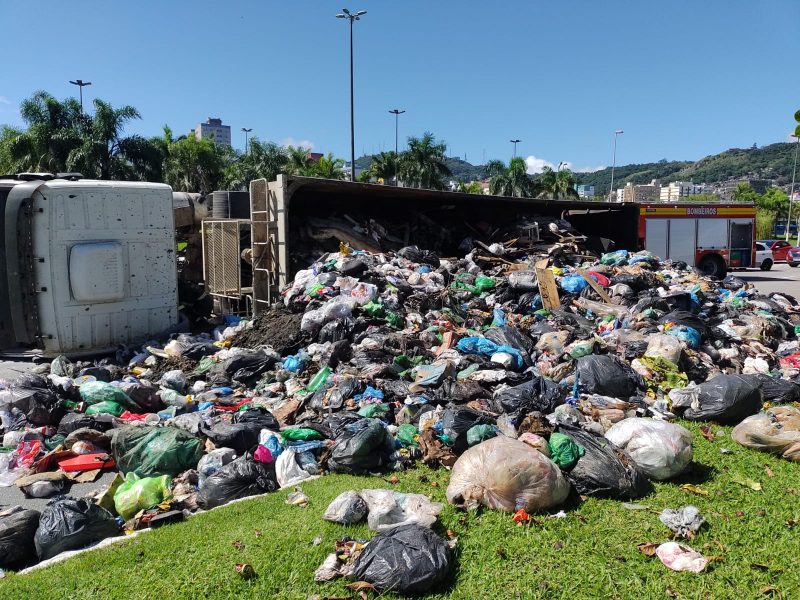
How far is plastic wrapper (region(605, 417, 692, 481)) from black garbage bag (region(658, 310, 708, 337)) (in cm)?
343

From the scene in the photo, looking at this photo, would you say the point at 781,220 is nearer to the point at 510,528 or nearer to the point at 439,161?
the point at 439,161

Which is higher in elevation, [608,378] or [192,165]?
[192,165]

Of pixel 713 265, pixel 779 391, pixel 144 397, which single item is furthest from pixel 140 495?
pixel 713 265

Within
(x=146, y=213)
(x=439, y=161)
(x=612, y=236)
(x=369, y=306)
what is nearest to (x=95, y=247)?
(x=146, y=213)

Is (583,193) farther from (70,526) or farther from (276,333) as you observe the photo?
(70,526)

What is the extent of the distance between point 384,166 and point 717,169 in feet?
466

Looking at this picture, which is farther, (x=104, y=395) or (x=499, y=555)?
(x=104, y=395)

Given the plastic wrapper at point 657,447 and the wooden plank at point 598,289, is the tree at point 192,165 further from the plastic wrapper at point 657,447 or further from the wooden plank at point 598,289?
the plastic wrapper at point 657,447

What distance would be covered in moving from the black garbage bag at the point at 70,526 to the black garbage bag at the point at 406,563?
1659 millimetres

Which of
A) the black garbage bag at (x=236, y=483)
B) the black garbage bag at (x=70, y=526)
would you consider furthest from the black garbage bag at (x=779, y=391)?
the black garbage bag at (x=70, y=526)

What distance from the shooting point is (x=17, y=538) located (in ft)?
11.1

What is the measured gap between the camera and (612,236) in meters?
14.1

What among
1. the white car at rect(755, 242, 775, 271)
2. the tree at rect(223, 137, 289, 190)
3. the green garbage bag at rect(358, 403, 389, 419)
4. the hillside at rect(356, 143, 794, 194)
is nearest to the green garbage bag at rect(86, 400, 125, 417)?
the green garbage bag at rect(358, 403, 389, 419)

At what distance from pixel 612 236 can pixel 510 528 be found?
11955mm
